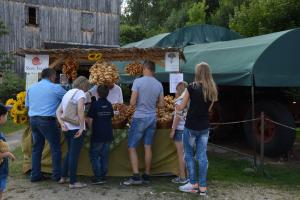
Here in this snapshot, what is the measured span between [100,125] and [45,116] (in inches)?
35.4

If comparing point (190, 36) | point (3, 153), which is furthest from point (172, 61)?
point (190, 36)

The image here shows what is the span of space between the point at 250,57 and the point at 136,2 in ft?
134

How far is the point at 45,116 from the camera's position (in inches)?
283

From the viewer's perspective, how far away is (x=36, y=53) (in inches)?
314

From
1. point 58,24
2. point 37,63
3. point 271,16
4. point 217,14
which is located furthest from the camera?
point 217,14

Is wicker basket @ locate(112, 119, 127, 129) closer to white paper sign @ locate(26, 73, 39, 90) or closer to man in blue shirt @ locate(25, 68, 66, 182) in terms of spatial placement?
man in blue shirt @ locate(25, 68, 66, 182)

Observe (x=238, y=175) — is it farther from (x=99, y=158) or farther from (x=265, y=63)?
(x=99, y=158)

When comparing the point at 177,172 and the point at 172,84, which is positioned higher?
the point at 172,84

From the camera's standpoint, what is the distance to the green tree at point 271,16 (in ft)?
53.5

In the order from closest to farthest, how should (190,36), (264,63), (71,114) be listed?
(71,114), (264,63), (190,36)

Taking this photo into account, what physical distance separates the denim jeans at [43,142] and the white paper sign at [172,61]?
2.21 m

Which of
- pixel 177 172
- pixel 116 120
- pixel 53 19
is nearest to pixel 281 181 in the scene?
pixel 177 172

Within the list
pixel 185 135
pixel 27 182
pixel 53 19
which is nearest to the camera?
pixel 185 135

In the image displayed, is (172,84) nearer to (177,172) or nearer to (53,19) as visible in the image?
(177,172)
